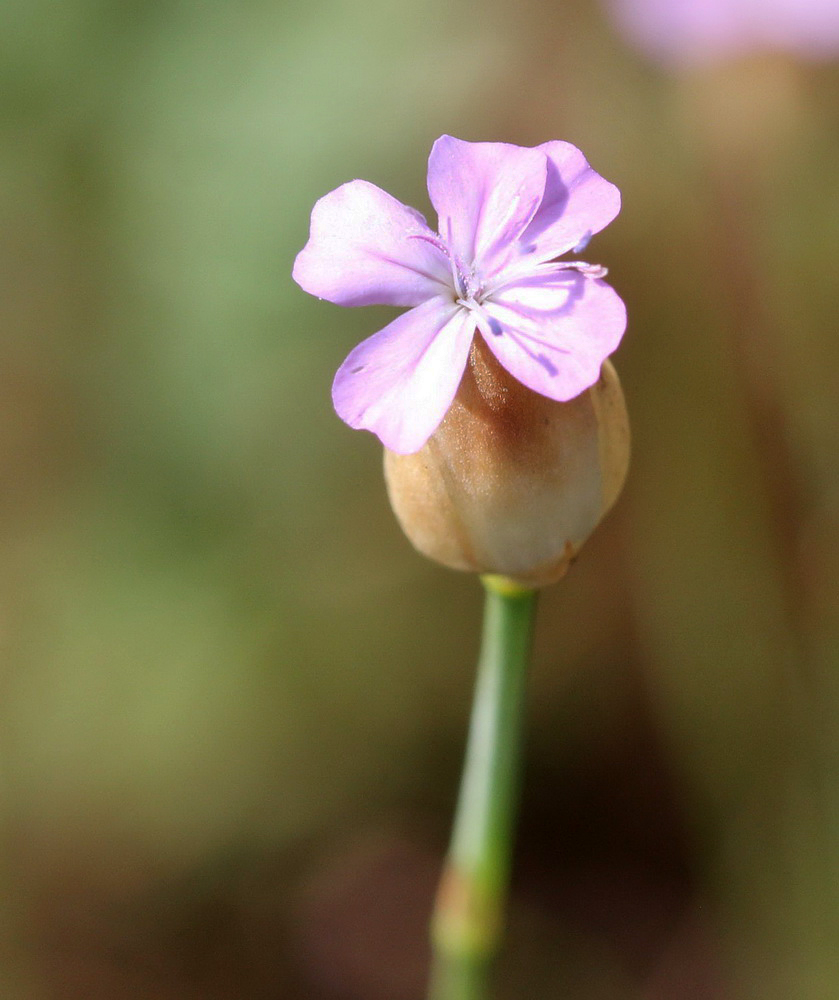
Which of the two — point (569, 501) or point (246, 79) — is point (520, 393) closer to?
point (569, 501)

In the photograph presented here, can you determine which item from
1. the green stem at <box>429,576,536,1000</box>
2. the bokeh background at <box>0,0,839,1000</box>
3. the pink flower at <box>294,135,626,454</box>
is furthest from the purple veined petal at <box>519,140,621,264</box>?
the bokeh background at <box>0,0,839,1000</box>

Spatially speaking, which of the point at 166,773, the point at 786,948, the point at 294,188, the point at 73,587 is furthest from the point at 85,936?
the point at 294,188

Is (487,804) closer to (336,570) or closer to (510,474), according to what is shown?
(510,474)

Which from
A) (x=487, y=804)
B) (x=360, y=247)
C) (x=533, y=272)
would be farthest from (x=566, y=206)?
(x=487, y=804)

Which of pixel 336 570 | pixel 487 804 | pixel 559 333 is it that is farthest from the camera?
pixel 336 570

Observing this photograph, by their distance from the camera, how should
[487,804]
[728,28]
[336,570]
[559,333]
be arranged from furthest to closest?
[336,570] → [728,28] → [487,804] → [559,333]

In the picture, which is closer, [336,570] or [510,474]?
[510,474]

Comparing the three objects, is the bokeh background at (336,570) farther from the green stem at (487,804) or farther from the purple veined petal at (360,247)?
the purple veined petal at (360,247)
